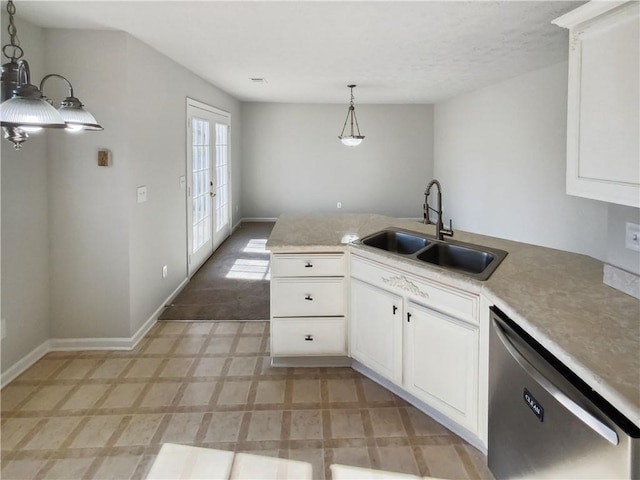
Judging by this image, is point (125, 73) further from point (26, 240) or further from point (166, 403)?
point (166, 403)

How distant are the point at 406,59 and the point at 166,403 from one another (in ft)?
12.3

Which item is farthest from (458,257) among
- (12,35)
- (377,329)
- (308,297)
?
(12,35)

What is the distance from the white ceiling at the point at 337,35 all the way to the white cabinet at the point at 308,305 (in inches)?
63.8

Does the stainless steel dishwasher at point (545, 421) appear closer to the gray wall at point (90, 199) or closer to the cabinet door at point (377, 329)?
the cabinet door at point (377, 329)

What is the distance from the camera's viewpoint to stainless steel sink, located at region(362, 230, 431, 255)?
9.21 ft

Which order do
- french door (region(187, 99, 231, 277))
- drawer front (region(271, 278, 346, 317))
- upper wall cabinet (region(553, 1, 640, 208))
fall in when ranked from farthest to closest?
french door (region(187, 99, 231, 277))
drawer front (region(271, 278, 346, 317))
upper wall cabinet (region(553, 1, 640, 208))

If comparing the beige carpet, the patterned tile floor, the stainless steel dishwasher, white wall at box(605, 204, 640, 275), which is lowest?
the patterned tile floor

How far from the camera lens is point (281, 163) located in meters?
8.90

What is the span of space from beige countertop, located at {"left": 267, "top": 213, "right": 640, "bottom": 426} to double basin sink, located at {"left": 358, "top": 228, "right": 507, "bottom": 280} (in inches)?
4.0

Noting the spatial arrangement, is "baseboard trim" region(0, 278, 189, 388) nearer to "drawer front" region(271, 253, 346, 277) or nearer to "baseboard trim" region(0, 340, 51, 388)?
"baseboard trim" region(0, 340, 51, 388)

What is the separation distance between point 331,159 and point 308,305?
6.46 m

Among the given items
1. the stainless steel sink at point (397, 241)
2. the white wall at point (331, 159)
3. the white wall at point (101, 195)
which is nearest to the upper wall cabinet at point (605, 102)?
the stainless steel sink at point (397, 241)

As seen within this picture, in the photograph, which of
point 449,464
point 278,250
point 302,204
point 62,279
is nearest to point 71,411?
point 62,279

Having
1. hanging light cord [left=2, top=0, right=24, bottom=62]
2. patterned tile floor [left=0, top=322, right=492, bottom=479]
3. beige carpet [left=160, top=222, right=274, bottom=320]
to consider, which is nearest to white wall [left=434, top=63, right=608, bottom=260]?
patterned tile floor [left=0, top=322, right=492, bottom=479]
